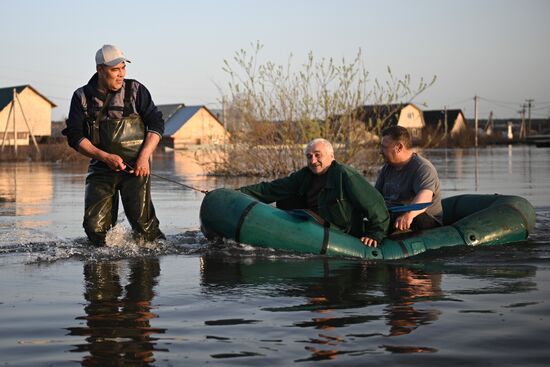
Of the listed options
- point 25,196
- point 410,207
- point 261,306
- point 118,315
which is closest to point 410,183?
point 410,207

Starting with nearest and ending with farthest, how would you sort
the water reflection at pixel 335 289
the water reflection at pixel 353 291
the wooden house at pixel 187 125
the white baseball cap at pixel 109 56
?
the water reflection at pixel 353 291 < the water reflection at pixel 335 289 < the white baseball cap at pixel 109 56 < the wooden house at pixel 187 125

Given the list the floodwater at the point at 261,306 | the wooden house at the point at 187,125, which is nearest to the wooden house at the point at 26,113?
the wooden house at the point at 187,125

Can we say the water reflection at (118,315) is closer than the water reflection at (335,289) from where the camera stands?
Yes

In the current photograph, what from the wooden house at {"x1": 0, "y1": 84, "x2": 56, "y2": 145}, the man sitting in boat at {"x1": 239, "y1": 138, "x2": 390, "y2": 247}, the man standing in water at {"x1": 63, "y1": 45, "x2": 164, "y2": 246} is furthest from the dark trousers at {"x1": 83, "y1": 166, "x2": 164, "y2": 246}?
the wooden house at {"x1": 0, "y1": 84, "x2": 56, "y2": 145}

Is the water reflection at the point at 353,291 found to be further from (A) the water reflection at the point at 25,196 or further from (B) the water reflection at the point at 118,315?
(A) the water reflection at the point at 25,196

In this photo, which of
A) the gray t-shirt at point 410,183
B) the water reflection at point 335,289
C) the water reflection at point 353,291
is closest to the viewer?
the water reflection at point 353,291

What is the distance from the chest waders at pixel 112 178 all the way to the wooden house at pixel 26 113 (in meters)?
60.8

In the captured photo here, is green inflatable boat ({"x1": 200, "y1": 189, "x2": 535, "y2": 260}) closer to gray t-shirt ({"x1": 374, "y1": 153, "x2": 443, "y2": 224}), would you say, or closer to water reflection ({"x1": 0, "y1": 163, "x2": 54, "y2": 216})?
gray t-shirt ({"x1": 374, "y1": 153, "x2": 443, "y2": 224})

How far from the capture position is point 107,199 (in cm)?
866

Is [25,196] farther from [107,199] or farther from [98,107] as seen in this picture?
[98,107]

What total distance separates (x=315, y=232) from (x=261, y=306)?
2565 mm

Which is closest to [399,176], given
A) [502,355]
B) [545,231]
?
[545,231]

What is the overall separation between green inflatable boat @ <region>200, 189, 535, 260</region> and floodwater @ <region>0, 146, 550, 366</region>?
5.2 inches

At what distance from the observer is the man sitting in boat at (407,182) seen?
8.60 m
